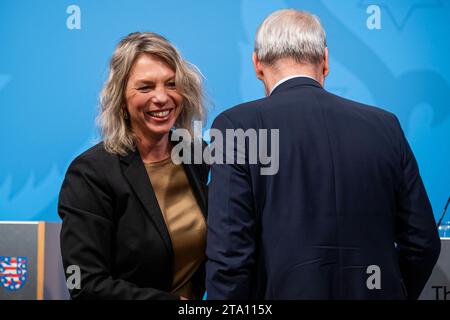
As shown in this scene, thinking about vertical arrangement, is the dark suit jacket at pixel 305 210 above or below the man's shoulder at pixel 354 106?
below

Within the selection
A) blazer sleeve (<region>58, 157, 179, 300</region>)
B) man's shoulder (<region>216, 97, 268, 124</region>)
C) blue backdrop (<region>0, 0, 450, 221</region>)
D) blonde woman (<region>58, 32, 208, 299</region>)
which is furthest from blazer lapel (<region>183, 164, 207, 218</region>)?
blue backdrop (<region>0, 0, 450, 221</region>)

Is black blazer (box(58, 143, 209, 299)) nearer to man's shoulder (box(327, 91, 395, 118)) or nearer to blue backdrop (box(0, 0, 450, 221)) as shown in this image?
man's shoulder (box(327, 91, 395, 118))

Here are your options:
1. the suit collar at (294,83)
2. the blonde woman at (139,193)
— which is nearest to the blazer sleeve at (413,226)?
the suit collar at (294,83)

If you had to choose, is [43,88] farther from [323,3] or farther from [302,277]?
[302,277]

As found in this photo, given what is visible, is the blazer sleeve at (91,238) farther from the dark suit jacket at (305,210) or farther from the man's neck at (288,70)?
the man's neck at (288,70)

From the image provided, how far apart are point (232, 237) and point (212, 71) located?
237cm

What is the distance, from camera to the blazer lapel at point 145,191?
170 cm

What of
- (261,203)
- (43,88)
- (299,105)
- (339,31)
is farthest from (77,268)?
(339,31)

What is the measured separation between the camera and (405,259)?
1633mm

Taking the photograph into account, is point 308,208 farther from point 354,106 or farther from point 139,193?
point 139,193

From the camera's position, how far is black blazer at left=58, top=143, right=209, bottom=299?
5.28ft

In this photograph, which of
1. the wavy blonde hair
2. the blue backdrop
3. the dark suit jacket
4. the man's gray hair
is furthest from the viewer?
the blue backdrop

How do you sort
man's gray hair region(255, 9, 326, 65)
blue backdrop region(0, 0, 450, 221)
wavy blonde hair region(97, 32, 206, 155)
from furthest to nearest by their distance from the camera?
blue backdrop region(0, 0, 450, 221) → wavy blonde hair region(97, 32, 206, 155) → man's gray hair region(255, 9, 326, 65)

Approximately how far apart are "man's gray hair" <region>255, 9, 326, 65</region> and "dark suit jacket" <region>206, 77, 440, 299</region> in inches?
4.4
